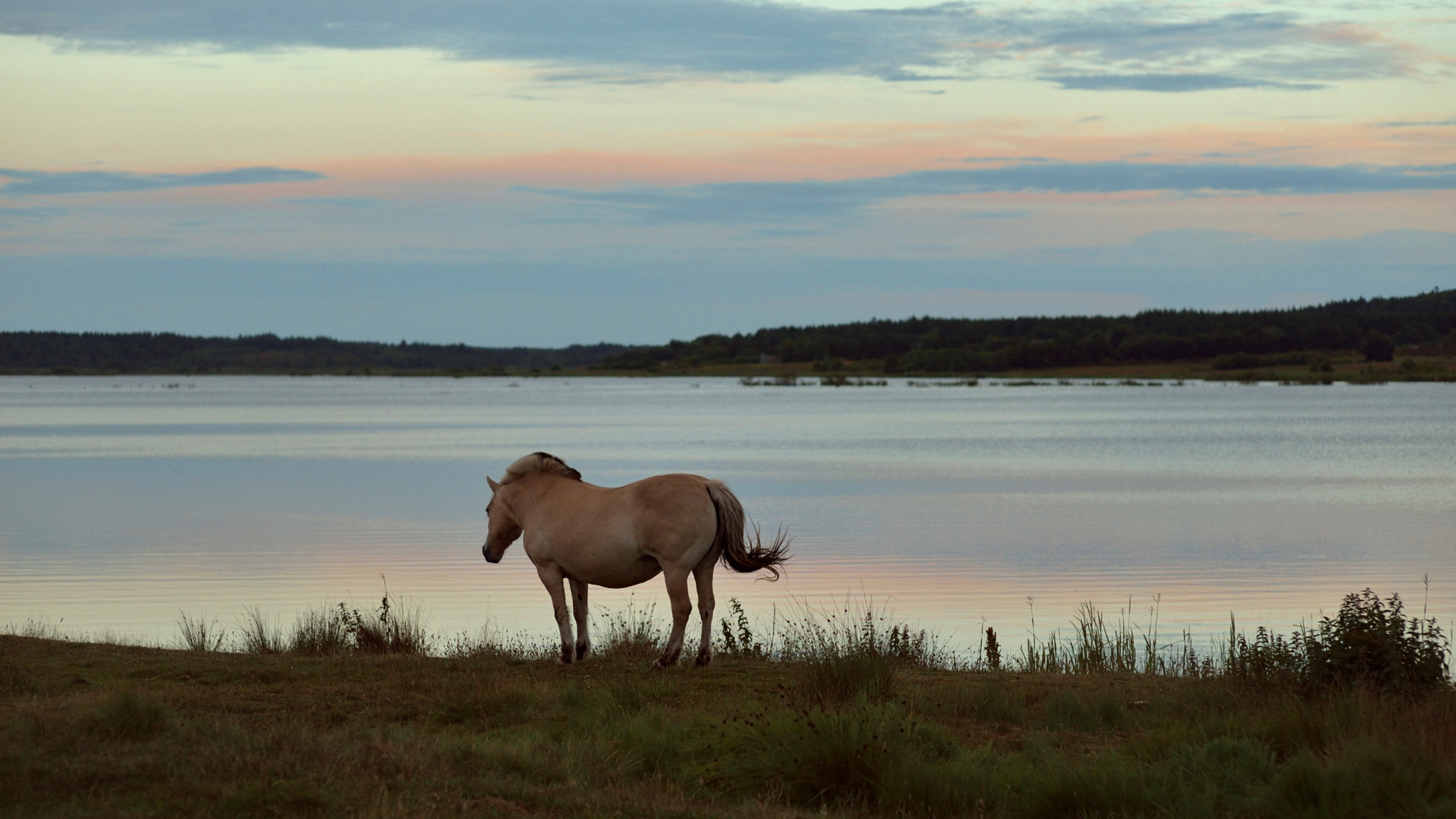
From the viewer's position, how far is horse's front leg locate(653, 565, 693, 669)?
10914 millimetres

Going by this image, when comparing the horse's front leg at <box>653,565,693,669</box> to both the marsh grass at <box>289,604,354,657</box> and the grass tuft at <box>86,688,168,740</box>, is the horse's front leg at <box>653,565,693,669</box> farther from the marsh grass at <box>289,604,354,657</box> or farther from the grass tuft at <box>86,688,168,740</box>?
the grass tuft at <box>86,688,168,740</box>

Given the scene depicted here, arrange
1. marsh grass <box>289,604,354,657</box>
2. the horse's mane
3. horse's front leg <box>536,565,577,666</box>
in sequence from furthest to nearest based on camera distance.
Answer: marsh grass <box>289,604,354,657</box>
the horse's mane
horse's front leg <box>536,565,577,666</box>

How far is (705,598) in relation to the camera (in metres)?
11.1

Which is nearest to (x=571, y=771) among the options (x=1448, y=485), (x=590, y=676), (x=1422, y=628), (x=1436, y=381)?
(x=590, y=676)

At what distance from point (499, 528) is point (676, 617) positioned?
2.03 metres

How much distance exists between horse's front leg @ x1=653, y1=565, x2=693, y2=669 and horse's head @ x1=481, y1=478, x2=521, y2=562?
176cm

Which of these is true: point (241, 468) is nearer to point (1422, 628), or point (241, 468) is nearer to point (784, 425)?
point (784, 425)

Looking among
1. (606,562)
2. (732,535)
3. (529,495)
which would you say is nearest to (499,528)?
(529,495)

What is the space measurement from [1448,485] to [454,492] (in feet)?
87.5

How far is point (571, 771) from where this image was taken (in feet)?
24.5

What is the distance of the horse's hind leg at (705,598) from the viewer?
11078mm

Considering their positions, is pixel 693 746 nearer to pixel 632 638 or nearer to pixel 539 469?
pixel 539 469

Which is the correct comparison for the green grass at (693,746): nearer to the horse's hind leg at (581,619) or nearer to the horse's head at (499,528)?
the horse's hind leg at (581,619)

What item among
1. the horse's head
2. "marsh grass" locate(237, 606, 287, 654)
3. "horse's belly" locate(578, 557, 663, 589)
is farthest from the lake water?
"horse's belly" locate(578, 557, 663, 589)
